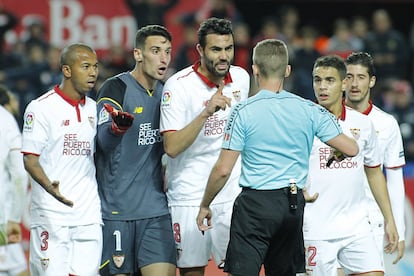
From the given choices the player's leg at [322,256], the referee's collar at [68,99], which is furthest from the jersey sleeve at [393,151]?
the referee's collar at [68,99]

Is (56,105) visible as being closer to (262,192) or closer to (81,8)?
(262,192)

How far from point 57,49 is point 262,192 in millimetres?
10103

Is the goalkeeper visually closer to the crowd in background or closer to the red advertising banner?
the crowd in background

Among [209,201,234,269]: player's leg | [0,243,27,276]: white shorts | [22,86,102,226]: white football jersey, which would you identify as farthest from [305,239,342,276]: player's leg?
[0,243,27,276]: white shorts

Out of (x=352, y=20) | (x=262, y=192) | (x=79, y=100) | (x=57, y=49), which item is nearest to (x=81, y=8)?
(x=57, y=49)

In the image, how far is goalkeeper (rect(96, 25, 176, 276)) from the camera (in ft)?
28.1

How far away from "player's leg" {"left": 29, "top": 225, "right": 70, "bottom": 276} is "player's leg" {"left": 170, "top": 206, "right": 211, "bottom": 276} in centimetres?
97

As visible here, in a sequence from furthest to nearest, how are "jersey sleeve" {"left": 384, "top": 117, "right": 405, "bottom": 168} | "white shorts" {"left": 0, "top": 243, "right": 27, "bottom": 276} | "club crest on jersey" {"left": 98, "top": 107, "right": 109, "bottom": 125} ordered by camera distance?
"white shorts" {"left": 0, "top": 243, "right": 27, "bottom": 276}, "jersey sleeve" {"left": 384, "top": 117, "right": 405, "bottom": 168}, "club crest on jersey" {"left": 98, "top": 107, "right": 109, "bottom": 125}

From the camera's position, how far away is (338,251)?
8680 millimetres

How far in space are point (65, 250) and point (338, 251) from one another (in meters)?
2.28

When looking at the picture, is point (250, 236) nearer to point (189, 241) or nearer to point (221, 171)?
point (221, 171)

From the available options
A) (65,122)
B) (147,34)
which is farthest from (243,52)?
(65,122)

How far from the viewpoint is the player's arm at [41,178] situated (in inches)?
320

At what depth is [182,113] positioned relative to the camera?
336 inches
